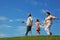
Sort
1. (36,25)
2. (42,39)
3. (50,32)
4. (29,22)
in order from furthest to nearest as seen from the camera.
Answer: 1. (36,25)
2. (29,22)
3. (50,32)
4. (42,39)

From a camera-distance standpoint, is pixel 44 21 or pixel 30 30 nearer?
pixel 44 21

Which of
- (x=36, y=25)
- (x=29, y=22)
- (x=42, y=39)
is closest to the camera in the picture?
(x=42, y=39)

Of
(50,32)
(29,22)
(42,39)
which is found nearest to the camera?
(42,39)

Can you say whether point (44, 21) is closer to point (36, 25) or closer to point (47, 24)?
A: point (47, 24)

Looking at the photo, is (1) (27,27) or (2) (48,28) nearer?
(2) (48,28)

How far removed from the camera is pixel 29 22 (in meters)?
28.1

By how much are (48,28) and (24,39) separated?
4.50m

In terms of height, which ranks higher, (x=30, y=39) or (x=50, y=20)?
(x=50, y=20)

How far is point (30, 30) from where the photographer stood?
92.2 feet

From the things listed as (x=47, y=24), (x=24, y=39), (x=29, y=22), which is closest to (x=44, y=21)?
(x=47, y=24)

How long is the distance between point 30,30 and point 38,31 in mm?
3577

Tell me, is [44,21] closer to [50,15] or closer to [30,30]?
[50,15]

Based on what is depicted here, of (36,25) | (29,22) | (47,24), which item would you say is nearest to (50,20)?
(47,24)

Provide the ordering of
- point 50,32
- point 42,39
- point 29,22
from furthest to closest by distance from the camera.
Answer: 1. point 29,22
2. point 50,32
3. point 42,39
